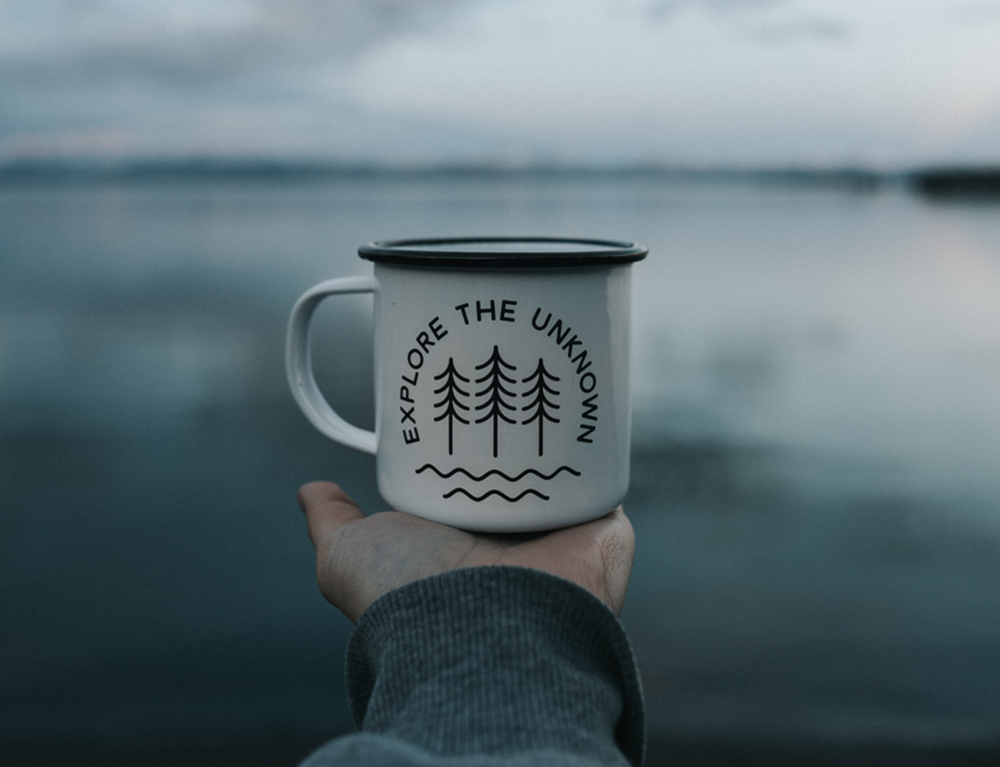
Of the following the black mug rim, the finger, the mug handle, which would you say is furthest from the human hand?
the black mug rim

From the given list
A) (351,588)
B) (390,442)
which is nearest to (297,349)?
(390,442)

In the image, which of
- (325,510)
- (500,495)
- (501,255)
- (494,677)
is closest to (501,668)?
(494,677)

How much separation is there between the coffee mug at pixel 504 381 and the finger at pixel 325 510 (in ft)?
0.78

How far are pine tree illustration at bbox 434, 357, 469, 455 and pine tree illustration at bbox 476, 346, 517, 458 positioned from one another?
3 cm

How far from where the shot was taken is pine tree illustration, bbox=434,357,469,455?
128cm

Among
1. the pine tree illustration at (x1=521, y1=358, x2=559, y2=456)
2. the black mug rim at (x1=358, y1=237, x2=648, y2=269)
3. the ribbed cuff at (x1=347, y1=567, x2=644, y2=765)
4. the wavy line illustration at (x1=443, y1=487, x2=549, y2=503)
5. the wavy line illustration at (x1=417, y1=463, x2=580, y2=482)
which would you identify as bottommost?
the ribbed cuff at (x1=347, y1=567, x2=644, y2=765)

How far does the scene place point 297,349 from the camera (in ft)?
5.23

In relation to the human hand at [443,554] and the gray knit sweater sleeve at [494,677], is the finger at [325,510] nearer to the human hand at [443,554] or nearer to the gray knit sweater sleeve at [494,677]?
the human hand at [443,554]

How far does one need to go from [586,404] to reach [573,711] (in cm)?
54

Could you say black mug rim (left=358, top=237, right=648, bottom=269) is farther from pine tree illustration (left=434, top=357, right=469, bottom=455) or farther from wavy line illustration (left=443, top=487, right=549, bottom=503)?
wavy line illustration (left=443, top=487, right=549, bottom=503)

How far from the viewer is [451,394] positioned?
1.29 meters

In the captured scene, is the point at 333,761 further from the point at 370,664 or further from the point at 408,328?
the point at 408,328

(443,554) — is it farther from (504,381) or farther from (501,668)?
(501,668)

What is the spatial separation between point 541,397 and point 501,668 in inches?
18.4
